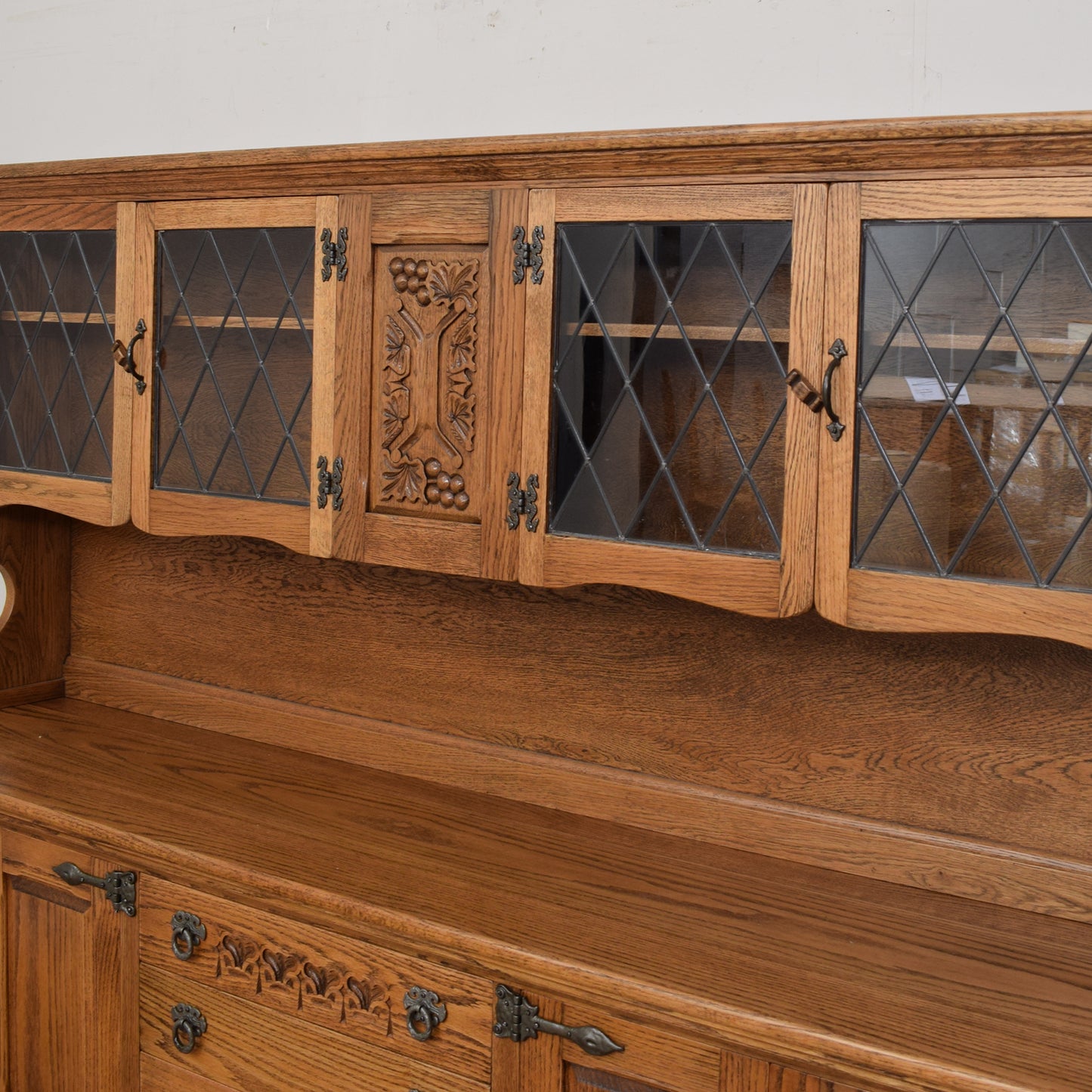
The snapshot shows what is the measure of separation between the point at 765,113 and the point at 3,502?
5.58 ft

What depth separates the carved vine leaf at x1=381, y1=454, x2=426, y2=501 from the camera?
1918mm

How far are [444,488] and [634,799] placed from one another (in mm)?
659

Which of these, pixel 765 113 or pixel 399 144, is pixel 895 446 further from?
pixel 399 144

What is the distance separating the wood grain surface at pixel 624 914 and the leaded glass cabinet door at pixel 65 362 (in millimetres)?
566

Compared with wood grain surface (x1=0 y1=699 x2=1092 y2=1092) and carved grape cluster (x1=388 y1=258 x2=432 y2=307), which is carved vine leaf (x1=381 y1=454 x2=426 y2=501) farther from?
wood grain surface (x1=0 y1=699 x2=1092 y2=1092)

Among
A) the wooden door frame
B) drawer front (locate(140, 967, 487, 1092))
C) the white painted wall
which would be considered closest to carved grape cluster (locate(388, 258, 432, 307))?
the wooden door frame

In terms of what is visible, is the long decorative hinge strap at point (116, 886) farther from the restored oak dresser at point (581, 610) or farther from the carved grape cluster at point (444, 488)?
the carved grape cluster at point (444, 488)

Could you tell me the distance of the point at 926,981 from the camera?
155 centimetres

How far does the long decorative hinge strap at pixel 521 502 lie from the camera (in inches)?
70.4

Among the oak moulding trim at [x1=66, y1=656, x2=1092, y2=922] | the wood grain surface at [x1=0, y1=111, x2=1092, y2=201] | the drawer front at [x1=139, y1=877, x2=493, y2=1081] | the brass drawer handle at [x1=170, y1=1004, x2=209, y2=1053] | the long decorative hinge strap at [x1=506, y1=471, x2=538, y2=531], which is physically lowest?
the brass drawer handle at [x1=170, y1=1004, x2=209, y2=1053]

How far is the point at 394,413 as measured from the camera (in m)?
1.93

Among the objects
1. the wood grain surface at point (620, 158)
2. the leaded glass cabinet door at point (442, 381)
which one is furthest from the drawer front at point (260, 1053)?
the wood grain surface at point (620, 158)

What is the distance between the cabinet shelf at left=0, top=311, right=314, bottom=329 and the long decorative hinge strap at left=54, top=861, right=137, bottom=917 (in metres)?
0.98

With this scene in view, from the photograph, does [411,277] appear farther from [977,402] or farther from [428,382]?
[977,402]
